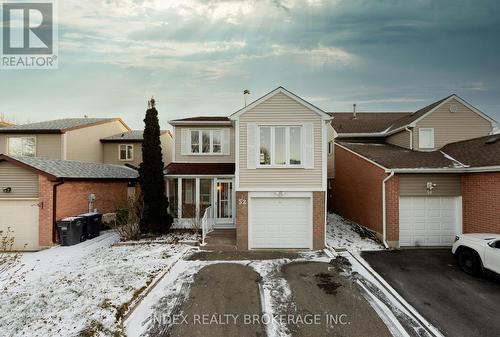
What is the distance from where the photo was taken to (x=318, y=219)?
10000 mm

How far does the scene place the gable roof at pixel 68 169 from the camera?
11.2m

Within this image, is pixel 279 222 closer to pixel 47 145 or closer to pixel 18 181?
pixel 18 181

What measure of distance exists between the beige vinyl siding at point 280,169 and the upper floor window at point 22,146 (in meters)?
18.3

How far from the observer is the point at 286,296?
21.2ft

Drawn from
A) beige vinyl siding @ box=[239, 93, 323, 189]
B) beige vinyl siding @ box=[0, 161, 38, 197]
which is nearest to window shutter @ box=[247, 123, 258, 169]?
beige vinyl siding @ box=[239, 93, 323, 189]

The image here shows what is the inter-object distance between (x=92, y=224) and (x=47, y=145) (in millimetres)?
9966

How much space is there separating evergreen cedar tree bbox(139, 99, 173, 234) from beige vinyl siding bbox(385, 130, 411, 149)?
50.7 ft

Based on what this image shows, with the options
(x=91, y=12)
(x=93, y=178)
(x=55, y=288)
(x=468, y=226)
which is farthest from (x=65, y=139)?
(x=468, y=226)

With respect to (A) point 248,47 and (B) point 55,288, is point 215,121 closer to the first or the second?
(A) point 248,47

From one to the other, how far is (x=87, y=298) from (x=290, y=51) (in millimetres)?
20158

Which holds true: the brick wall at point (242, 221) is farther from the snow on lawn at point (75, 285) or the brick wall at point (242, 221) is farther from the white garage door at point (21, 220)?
the white garage door at point (21, 220)

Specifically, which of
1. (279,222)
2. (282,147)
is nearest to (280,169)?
(282,147)

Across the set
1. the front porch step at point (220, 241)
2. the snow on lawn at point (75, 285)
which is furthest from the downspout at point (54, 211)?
the front porch step at point (220, 241)

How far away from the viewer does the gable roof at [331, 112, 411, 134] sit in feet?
59.1
